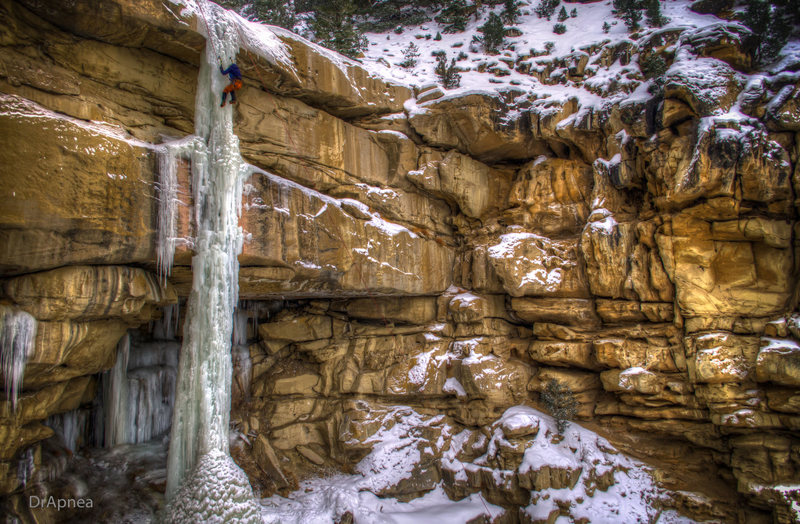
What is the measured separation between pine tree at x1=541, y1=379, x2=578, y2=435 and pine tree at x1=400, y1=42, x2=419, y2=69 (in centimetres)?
1281

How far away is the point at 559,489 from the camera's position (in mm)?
10516

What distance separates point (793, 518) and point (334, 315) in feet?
41.9

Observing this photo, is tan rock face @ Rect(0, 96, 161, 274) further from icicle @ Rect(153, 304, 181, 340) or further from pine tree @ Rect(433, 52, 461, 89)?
pine tree @ Rect(433, 52, 461, 89)

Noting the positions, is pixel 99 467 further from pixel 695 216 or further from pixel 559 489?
pixel 695 216

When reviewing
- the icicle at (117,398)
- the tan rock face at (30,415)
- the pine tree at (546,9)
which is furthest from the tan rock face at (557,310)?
the pine tree at (546,9)

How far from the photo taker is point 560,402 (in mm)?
11930

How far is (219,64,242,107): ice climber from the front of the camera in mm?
8930

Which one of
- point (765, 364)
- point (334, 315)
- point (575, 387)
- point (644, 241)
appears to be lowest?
point (575, 387)

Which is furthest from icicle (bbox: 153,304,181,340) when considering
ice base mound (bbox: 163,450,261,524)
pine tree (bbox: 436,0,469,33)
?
pine tree (bbox: 436,0,469,33)

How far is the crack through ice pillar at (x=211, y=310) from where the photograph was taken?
8094 millimetres

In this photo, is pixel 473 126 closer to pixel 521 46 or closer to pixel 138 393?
pixel 521 46

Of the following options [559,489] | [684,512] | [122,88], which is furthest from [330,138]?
[684,512]

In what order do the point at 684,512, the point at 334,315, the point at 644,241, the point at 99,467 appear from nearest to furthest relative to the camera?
1. the point at 99,467
2. the point at 684,512
3. the point at 644,241
4. the point at 334,315

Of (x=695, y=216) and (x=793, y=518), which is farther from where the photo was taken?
(x=695, y=216)
